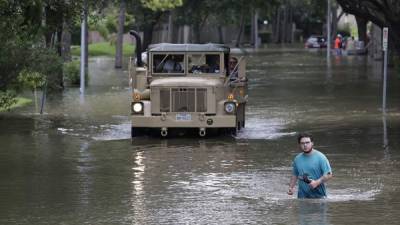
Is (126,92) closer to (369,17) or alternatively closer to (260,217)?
(369,17)

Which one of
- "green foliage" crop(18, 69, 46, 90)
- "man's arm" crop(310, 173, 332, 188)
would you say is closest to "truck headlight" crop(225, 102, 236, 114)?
"green foliage" crop(18, 69, 46, 90)

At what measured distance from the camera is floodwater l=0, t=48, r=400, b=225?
1180 cm

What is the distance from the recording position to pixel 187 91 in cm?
2092

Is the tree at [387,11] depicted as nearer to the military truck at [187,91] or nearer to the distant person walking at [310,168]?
the military truck at [187,91]

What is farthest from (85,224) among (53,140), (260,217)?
(53,140)

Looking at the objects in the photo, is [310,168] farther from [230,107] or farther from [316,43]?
[316,43]

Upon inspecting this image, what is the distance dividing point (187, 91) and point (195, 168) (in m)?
4.82

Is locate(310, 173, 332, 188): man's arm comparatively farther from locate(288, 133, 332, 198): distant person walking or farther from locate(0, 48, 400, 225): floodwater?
locate(0, 48, 400, 225): floodwater

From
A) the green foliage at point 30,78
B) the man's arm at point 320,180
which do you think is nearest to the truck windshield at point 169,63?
the green foliage at point 30,78

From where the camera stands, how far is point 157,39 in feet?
333

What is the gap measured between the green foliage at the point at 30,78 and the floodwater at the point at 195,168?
3.43 ft

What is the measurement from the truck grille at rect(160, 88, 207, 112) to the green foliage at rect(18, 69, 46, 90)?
5.31m

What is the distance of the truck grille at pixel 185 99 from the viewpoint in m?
20.9

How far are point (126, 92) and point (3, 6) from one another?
2080 centimetres
